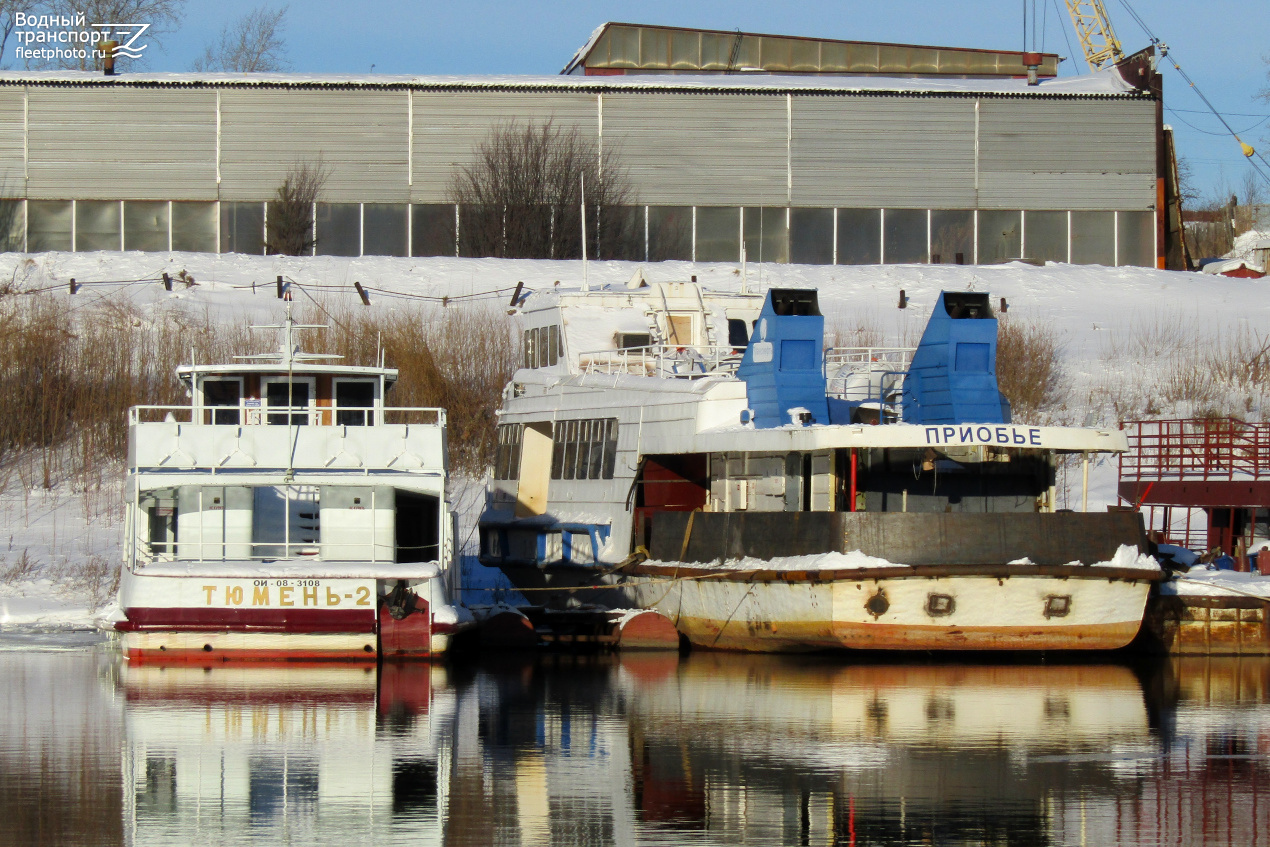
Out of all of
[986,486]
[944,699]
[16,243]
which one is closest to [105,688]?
[944,699]

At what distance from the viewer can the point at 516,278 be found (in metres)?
45.5

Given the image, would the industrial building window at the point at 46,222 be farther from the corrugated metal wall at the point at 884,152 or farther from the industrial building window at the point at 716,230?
the corrugated metal wall at the point at 884,152

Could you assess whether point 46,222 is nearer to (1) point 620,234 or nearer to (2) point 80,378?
(2) point 80,378

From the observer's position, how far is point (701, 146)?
51281 millimetres

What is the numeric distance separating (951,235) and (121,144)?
24.8m

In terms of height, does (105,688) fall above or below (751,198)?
below

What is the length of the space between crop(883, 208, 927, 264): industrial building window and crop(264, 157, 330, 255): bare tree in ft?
55.3

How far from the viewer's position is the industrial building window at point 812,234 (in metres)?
51.6

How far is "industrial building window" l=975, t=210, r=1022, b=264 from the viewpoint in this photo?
52250 mm

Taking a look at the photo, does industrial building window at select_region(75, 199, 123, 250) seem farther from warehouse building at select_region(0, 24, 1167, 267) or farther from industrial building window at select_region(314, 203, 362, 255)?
industrial building window at select_region(314, 203, 362, 255)

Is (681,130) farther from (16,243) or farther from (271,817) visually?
(271,817)

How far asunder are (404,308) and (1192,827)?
32673 millimetres

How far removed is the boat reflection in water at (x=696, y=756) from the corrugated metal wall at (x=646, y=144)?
31361 millimetres

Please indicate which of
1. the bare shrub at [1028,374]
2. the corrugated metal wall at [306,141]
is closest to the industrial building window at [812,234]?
the bare shrub at [1028,374]
